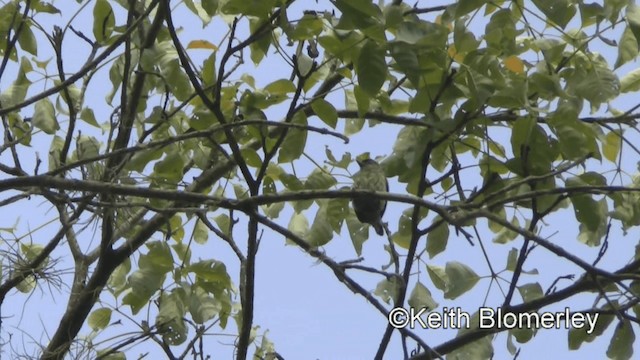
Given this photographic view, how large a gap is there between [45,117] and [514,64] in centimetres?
142

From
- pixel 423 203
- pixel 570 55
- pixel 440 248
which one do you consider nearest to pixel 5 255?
pixel 440 248

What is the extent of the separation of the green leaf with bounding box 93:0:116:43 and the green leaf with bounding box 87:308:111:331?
869mm

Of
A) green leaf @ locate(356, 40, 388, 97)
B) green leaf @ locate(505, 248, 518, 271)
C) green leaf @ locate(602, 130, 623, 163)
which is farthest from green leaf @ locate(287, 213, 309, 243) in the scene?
green leaf @ locate(356, 40, 388, 97)

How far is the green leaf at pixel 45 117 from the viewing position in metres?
3.07

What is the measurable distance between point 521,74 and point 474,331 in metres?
0.71

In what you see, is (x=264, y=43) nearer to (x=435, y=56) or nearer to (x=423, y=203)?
(x=435, y=56)

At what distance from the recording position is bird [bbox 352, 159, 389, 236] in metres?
2.66

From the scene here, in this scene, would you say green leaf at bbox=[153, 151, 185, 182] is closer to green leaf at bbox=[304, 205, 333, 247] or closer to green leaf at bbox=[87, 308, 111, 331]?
green leaf at bbox=[304, 205, 333, 247]

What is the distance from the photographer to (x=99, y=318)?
325 centimetres

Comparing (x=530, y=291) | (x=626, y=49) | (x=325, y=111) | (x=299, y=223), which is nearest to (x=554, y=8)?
(x=626, y=49)

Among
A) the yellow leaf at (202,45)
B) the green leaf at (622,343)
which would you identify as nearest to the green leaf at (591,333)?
the green leaf at (622,343)

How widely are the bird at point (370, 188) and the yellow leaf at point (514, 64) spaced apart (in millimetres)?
407

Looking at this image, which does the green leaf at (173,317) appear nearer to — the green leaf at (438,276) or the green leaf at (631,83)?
the green leaf at (438,276)

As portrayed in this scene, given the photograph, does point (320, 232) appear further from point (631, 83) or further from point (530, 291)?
point (631, 83)
